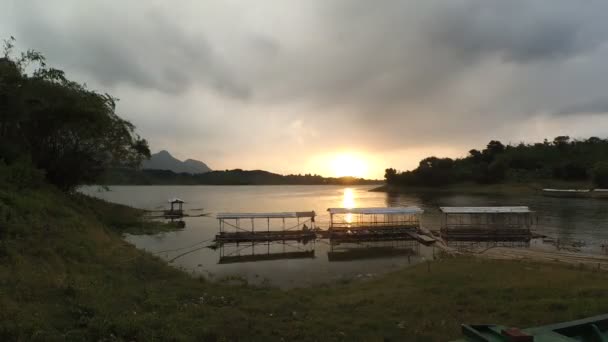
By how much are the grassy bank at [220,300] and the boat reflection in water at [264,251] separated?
36.8 ft

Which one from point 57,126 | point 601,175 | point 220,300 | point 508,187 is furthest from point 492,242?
point 508,187

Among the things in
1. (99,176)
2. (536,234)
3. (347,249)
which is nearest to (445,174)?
(536,234)

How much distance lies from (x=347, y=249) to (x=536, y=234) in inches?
863

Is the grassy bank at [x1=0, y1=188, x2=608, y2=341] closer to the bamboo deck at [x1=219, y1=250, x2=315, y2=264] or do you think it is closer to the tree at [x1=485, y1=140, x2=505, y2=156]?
the bamboo deck at [x1=219, y1=250, x2=315, y2=264]

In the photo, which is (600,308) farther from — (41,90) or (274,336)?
(41,90)

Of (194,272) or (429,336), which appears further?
(194,272)

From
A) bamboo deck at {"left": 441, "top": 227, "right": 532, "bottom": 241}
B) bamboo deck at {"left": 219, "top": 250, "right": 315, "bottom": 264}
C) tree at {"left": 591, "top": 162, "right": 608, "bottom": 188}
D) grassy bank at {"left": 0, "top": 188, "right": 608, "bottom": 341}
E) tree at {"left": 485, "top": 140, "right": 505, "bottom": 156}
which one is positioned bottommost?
bamboo deck at {"left": 219, "top": 250, "right": 315, "bottom": 264}

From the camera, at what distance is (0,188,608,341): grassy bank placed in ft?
29.6

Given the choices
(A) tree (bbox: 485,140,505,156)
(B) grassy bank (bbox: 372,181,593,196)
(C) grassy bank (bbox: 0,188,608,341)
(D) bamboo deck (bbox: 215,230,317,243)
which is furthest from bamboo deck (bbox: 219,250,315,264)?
(A) tree (bbox: 485,140,505,156)

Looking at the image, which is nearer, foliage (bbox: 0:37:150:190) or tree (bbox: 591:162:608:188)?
foliage (bbox: 0:37:150:190)

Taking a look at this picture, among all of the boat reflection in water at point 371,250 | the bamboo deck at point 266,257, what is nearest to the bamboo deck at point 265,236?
the boat reflection in water at point 371,250

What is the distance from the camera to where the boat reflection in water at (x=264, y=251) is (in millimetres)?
29166

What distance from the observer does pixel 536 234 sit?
37156 millimetres

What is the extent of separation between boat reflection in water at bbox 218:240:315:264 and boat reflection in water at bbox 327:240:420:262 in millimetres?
2277
